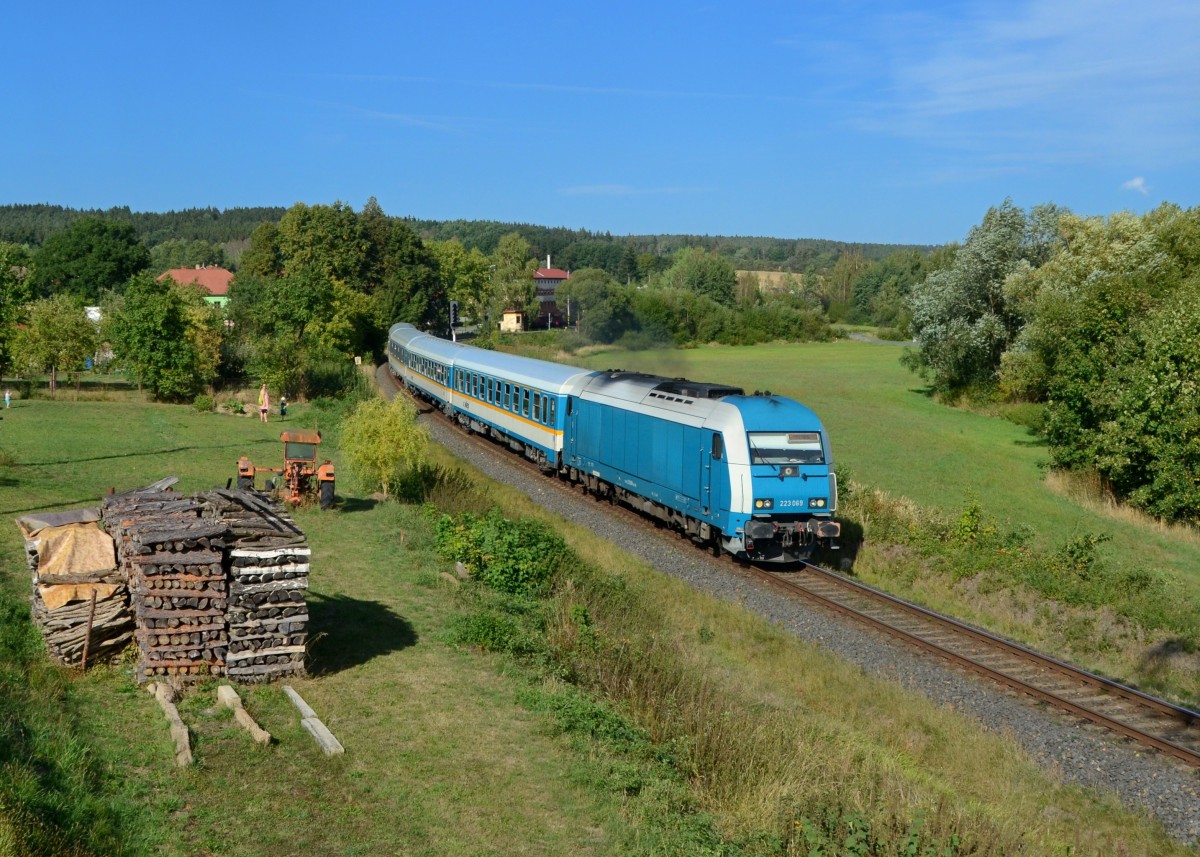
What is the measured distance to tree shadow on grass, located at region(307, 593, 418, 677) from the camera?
1273cm

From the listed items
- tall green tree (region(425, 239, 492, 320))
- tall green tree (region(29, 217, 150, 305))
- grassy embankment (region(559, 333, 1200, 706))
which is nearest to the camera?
grassy embankment (region(559, 333, 1200, 706))

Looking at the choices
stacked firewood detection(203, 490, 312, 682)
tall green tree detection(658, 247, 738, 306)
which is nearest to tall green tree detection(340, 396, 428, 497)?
stacked firewood detection(203, 490, 312, 682)

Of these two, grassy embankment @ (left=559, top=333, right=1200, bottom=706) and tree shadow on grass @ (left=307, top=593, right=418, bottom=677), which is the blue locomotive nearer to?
grassy embankment @ (left=559, top=333, right=1200, bottom=706)

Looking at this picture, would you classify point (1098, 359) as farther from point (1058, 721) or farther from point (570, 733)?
point (570, 733)

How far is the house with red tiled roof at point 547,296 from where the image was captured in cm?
14005

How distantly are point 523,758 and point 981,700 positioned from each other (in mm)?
6771

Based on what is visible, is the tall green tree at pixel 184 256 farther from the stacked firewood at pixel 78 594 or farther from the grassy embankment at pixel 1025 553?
the stacked firewood at pixel 78 594

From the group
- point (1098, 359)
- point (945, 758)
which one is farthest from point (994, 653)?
point (1098, 359)

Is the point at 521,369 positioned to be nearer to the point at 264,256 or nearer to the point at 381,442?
the point at 381,442

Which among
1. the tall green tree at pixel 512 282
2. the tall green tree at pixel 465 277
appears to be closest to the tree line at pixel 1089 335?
the tall green tree at pixel 512 282

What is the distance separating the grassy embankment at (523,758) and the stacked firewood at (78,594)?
0.38 metres

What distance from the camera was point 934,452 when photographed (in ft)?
131

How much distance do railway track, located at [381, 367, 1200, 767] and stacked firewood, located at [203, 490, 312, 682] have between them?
9.28m

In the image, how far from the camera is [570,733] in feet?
35.7
